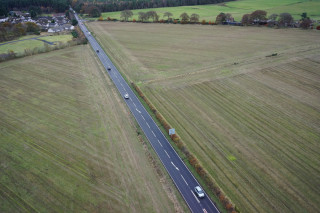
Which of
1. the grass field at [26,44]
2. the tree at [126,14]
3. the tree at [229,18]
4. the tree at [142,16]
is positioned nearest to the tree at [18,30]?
the grass field at [26,44]

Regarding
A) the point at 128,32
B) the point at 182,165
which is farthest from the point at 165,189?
the point at 128,32

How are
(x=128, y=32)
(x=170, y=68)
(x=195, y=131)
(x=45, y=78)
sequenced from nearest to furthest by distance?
(x=195, y=131) → (x=45, y=78) → (x=170, y=68) → (x=128, y=32)

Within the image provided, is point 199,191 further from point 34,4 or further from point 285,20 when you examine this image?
point 34,4

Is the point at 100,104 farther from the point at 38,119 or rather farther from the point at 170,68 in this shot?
the point at 170,68

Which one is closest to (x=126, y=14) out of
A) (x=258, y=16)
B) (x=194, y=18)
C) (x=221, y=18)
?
(x=194, y=18)

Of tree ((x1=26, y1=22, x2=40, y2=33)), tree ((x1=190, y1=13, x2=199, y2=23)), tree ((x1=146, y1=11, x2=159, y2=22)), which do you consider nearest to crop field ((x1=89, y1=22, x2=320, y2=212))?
tree ((x1=190, y1=13, x2=199, y2=23))

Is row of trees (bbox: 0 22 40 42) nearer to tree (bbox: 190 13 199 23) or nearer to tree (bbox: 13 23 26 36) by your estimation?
tree (bbox: 13 23 26 36)
